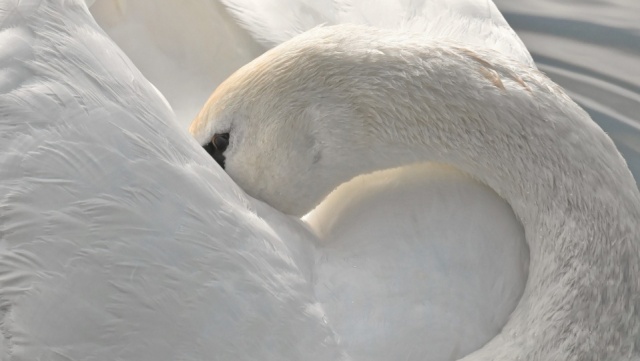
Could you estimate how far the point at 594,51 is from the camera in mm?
4961

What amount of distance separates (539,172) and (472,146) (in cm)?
17

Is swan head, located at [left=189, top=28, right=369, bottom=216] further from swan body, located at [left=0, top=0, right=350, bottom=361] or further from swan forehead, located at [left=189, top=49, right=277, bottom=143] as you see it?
swan body, located at [left=0, top=0, right=350, bottom=361]

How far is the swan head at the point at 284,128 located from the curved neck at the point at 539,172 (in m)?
0.07

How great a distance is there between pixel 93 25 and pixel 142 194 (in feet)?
1.60

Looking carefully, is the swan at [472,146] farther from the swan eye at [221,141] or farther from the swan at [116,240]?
the swan at [116,240]

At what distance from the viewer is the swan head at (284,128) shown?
8.91 ft

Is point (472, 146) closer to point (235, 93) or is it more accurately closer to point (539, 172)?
point (539, 172)

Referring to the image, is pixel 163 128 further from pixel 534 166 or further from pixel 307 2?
pixel 307 2

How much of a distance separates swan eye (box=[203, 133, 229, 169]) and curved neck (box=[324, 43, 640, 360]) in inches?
12.4

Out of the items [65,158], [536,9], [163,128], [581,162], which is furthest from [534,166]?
[536,9]

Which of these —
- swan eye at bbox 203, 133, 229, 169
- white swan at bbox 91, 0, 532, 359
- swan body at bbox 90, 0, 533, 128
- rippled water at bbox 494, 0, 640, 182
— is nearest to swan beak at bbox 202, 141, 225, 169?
swan eye at bbox 203, 133, 229, 169

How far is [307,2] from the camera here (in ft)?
11.2

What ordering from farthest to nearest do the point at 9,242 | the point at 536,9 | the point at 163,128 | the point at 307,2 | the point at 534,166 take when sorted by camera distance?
the point at 536,9, the point at 307,2, the point at 534,166, the point at 163,128, the point at 9,242

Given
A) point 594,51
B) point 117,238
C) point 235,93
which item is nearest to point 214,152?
point 235,93
